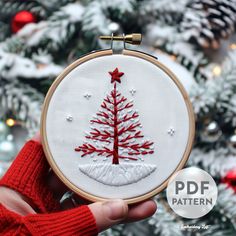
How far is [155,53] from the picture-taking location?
1.15 meters

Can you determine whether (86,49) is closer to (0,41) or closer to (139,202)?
(0,41)

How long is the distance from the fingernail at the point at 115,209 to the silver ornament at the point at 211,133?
0.43 m

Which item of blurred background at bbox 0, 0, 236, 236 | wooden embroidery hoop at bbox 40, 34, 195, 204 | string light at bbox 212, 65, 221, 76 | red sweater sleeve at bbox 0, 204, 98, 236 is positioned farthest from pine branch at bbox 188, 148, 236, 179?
red sweater sleeve at bbox 0, 204, 98, 236

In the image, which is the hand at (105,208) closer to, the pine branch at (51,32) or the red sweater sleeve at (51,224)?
the red sweater sleeve at (51,224)

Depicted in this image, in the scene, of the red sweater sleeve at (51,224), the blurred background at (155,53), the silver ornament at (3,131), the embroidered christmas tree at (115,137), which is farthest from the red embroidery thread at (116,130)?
the silver ornament at (3,131)

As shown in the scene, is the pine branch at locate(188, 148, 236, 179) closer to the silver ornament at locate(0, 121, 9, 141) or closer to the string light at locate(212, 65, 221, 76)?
the string light at locate(212, 65, 221, 76)

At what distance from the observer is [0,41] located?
A: 1173 mm

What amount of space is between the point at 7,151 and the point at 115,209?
48 centimetres

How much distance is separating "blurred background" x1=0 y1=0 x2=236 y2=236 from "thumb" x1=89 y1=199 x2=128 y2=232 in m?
0.32

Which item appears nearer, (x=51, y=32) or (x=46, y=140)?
(x=46, y=140)

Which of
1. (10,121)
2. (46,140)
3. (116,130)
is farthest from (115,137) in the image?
(10,121)

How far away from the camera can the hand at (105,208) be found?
713 millimetres

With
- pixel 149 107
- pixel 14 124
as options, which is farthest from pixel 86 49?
pixel 149 107

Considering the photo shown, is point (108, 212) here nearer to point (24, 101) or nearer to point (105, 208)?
point (105, 208)
